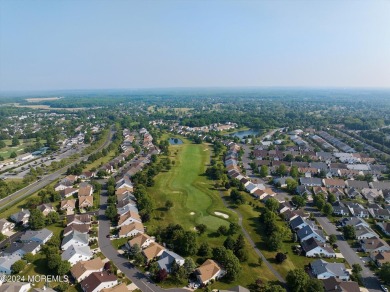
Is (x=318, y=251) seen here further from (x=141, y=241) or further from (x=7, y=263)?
(x=7, y=263)

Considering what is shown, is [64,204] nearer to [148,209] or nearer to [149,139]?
[148,209]

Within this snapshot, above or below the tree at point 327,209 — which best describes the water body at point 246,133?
below

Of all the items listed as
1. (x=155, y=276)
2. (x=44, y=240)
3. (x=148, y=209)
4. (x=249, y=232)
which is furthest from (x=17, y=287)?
(x=249, y=232)

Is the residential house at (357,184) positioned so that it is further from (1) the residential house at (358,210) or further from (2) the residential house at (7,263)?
(2) the residential house at (7,263)

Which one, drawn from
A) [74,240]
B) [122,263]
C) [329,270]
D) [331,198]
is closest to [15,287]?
[74,240]

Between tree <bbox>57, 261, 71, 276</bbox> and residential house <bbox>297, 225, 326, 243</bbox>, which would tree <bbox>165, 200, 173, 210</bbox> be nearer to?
tree <bbox>57, 261, 71, 276</bbox>

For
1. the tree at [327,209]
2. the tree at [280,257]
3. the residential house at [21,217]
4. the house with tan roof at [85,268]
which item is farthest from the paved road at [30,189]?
the tree at [327,209]
